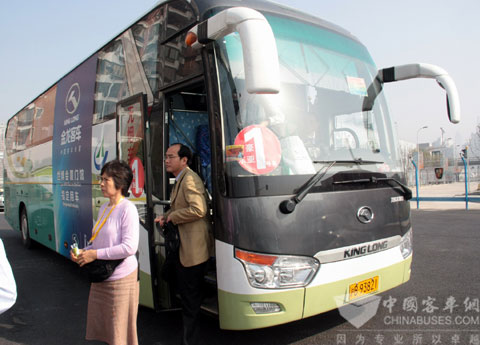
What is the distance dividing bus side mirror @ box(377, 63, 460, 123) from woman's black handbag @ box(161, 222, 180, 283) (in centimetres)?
271

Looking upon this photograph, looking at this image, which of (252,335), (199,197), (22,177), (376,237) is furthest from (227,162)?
(22,177)

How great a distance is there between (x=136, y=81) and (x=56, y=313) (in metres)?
3.00

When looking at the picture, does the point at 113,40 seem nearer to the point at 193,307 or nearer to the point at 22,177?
the point at 193,307

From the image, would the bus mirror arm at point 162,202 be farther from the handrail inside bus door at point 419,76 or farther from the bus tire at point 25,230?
the bus tire at point 25,230

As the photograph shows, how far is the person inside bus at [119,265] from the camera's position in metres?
2.81

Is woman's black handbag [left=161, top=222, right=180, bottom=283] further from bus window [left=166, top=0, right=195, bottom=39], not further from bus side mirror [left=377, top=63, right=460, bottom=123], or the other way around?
bus side mirror [left=377, top=63, right=460, bottom=123]

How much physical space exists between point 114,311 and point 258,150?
1.62 metres

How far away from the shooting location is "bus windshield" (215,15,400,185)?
316cm

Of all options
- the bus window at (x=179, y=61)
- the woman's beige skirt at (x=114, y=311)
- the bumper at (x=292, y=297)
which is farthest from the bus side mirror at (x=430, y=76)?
the woman's beige skirt at (x=114, y=311)

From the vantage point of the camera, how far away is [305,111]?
3469 millimetres

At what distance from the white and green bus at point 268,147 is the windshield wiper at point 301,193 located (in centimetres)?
1

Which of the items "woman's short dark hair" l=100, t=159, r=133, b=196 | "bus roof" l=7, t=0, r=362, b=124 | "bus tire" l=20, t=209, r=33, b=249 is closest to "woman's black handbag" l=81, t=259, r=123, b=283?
"woman's short dark hair" l=100, t=159, r=133, b=196

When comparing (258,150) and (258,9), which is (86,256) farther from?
(258,9)

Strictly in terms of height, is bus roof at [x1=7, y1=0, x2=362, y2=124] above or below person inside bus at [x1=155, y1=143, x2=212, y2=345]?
above
